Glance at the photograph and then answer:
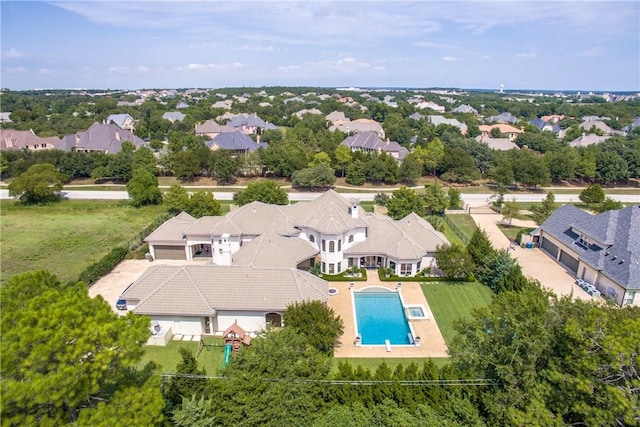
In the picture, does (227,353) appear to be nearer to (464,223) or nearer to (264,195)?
(264,195)

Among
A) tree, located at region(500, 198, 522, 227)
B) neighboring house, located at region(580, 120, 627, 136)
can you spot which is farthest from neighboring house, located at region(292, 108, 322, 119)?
tree, located at region(500, 198, 522, 227)

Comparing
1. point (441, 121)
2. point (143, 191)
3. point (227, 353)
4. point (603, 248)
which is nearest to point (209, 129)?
point (143, 191)

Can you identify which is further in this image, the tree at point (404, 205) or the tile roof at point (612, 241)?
the tree at point (404, 205)

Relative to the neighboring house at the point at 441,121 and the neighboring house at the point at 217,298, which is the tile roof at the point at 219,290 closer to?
the neighboring house at the point at 217,298

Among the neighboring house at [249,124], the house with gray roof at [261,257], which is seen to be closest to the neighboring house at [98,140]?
the neighboring house at [249,124]

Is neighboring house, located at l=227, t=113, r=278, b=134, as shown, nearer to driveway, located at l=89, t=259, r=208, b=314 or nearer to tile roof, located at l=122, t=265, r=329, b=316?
driveway, located at l=89, t=259, r=208, b=314

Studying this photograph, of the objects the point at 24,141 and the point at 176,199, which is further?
the point at 24,141
